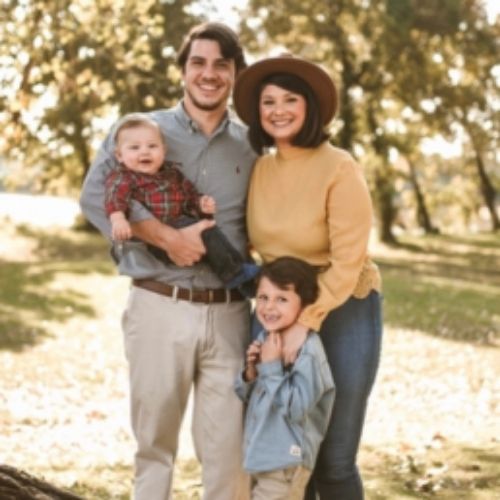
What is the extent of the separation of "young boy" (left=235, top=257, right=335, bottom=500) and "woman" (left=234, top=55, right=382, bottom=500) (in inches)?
2.8

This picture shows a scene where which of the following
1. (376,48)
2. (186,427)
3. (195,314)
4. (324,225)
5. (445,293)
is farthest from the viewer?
(376,48)

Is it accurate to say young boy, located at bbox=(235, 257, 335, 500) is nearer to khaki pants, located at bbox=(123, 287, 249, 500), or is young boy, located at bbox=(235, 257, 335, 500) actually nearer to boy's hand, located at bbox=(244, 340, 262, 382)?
boy's hand, located at bbox=(244, 340, 262, 382)

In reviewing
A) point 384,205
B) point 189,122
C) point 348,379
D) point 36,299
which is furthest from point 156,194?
point 384,205

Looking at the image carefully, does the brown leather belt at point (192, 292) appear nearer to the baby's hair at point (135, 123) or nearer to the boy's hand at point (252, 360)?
the boy's hand at point (252, 360)

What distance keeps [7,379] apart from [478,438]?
5812 millimetres

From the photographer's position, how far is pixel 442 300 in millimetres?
17969

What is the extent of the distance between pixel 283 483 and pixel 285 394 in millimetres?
413

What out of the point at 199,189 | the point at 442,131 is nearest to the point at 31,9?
the point at 199,189

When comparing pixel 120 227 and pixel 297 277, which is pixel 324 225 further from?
pixel 120 227

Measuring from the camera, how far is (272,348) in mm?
4234

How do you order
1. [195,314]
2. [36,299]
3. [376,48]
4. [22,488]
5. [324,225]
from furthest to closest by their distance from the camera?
[376,48], [36,299], [195,314], [324,225], [22,488]

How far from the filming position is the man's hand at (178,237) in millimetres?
4355

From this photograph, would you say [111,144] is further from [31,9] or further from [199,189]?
[31,9]

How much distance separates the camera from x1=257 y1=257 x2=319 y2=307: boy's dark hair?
4160 millimetres
